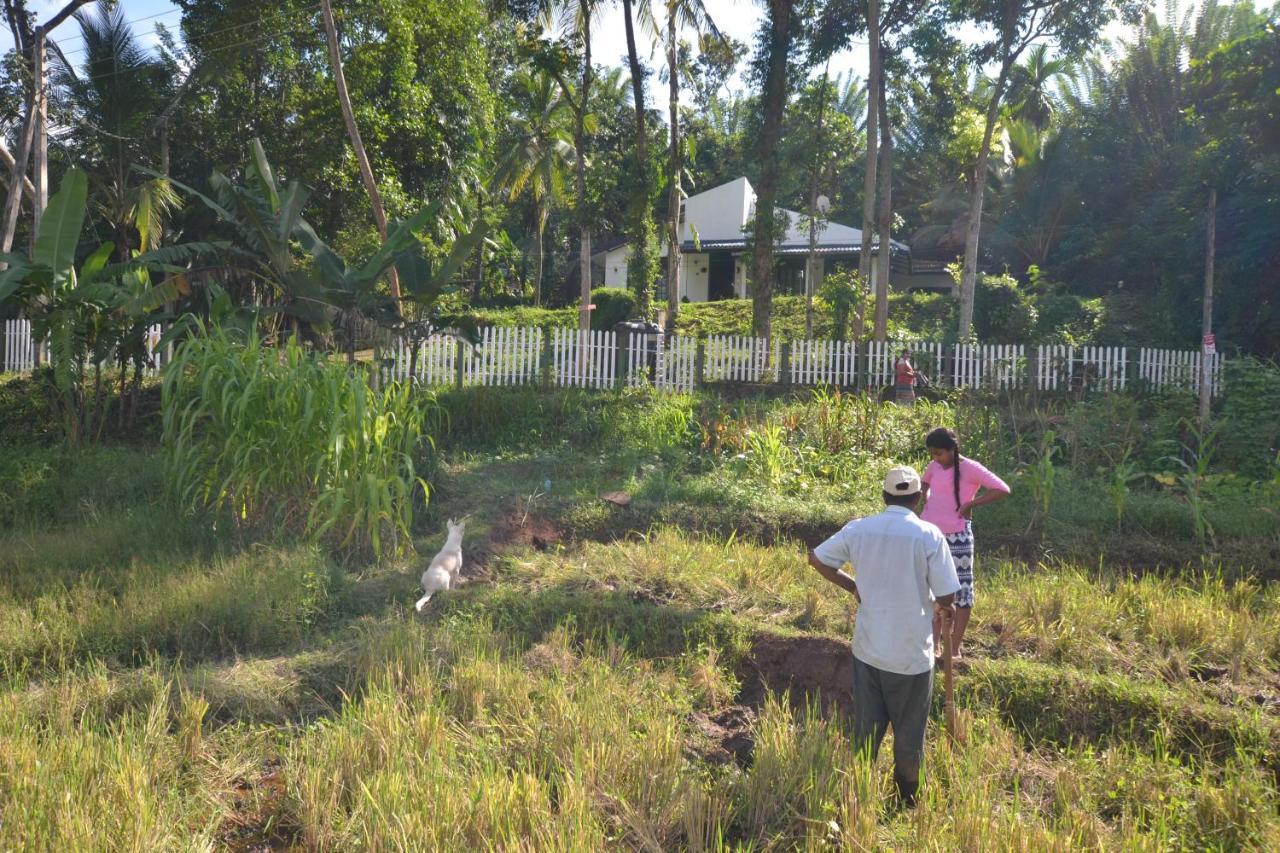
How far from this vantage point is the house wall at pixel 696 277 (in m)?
35.5

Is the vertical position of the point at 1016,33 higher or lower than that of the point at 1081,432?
higher

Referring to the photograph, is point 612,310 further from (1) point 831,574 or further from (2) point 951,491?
(1) point 831,574

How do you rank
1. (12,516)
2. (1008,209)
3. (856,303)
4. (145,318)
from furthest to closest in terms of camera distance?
(1008,209)
(856,303)
(145,318)
(12,516)

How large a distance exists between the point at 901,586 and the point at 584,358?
11.6m

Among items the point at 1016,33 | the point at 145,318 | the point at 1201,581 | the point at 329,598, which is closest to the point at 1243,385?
the point at 1201,581

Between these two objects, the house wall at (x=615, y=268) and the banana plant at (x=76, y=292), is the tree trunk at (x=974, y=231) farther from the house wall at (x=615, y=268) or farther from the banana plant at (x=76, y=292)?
the house wall at (x=615, y=268)

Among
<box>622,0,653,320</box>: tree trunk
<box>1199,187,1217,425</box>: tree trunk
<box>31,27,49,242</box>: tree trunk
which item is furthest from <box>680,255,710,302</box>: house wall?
<box>31,27,49,242</box>: tree trunk

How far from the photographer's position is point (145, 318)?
10.9m

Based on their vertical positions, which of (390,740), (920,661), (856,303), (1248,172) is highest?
(1248,172)

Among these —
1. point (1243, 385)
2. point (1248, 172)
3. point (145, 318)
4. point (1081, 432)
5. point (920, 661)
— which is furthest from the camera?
point (1248, 172)

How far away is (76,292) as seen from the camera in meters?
10.5

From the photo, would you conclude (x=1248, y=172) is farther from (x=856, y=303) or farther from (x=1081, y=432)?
(x=1081, y=432)

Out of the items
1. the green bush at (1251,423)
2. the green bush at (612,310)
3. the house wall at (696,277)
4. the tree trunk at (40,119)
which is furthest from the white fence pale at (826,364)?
the house wall at (696,277)

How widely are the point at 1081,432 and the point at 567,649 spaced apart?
8.29m
